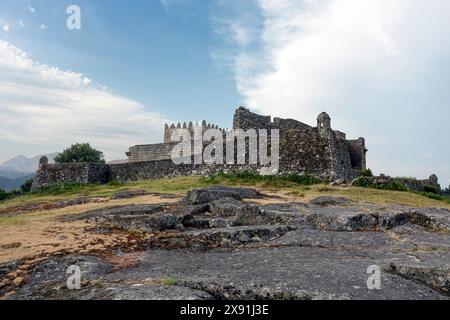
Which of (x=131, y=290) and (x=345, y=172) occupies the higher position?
(x=345, y=172)

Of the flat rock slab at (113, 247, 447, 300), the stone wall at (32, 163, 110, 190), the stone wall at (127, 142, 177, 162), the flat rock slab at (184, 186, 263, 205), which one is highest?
the stone wall at (127, 142, 177, 162)

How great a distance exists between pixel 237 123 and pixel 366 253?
23.3m

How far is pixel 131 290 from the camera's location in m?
5.46

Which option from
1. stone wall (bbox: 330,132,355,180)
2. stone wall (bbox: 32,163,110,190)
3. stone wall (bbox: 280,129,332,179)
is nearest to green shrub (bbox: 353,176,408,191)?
stone wall (bbox: 330,132,355,180)

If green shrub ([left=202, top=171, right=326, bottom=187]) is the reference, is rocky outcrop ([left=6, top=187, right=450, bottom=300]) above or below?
below

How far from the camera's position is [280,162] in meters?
28.6

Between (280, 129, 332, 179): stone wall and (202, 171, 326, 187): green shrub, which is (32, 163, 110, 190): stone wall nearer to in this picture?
(202, 171, 326, 187): green shrub

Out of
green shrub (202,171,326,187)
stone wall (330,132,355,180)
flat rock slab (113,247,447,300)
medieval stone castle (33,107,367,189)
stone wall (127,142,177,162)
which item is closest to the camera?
A: flat rock slab (113,247,447,300)

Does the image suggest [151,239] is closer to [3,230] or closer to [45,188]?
[3,230]

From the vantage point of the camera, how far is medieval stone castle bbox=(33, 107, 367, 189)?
28.1 meters

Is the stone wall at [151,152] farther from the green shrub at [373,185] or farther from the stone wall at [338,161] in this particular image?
the green shrub at [373,185]

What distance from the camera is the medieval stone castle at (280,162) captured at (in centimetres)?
2808

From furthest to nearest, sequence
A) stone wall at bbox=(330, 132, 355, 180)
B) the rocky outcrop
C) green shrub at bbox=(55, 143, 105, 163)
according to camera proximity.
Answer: green shrub at bbox=(55, 143, 105, 163) → stone wall at bbox=(330, 132, 355, 180) → the rocky outcrop
